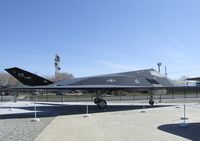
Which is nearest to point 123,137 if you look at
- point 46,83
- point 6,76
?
point 46,83

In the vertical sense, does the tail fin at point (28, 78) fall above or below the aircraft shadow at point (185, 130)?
above

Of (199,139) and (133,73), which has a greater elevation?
(133,73)

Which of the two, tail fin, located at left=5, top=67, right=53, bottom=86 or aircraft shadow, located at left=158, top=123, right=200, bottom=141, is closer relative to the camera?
aircraft shadow, located at left=158, top=123, right=200, bottom=141

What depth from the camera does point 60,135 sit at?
11867 millimetres

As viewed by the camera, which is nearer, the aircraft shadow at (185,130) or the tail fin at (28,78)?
the aircraft shadow at (185,130)

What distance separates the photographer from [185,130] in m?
12.8

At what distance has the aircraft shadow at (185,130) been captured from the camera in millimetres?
11297

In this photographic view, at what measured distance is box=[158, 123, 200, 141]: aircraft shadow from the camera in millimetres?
11297

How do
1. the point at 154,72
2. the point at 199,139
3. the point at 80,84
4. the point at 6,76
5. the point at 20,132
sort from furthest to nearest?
1. the point at 6,76
2. the point at 154,72
3. the point at 80,84
4. the point at 20,132
5. the point at 199,139

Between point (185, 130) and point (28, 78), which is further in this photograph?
point (28, 78)

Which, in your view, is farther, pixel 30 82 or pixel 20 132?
pixel 30 82

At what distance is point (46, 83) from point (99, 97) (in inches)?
184

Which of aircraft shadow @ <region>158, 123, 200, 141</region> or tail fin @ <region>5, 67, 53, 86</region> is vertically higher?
tail fin @ <region>5, 67, 53, 86</region>

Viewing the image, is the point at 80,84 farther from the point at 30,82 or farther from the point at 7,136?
the point at 7,136
